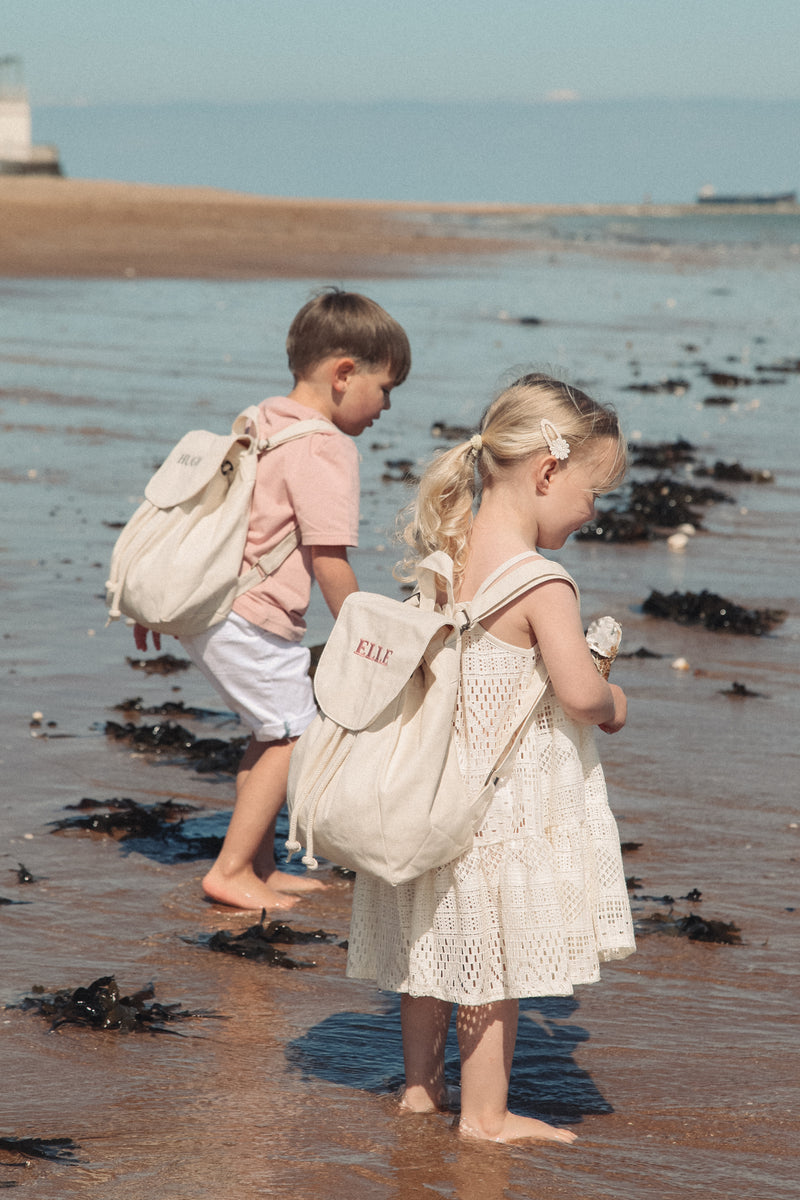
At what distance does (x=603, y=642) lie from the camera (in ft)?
11.1

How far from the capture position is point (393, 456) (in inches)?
484

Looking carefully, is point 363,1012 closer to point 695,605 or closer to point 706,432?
point 695,605

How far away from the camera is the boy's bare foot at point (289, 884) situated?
16.2ft

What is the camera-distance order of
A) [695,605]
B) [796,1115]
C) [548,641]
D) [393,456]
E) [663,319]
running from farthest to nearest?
1. [663,319]
2. [393,456]
3. [695,605]
4. [796,1115]
5. [548,641]

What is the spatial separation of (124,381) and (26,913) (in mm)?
11560

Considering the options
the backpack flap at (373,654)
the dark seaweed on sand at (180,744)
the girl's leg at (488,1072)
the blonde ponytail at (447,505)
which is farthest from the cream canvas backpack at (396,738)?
the dark seaweed on sand at (180,744)

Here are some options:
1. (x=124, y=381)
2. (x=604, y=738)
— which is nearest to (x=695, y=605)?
(x=604, y=738)

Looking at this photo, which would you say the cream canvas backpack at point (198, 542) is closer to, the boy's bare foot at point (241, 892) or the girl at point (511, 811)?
the boy's bare foot at point (241, 892)

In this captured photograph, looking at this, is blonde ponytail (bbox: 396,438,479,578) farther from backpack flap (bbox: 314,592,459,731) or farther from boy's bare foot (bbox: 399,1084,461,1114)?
boy's bare foot (bbox: 399,1084,461,1114)

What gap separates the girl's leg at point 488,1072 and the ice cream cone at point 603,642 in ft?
2.65

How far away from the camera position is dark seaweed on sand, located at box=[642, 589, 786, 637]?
26.3 ft

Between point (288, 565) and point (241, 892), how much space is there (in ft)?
3.51

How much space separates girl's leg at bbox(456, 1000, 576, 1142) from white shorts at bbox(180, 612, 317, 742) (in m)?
1.56

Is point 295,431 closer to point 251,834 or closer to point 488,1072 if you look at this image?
point 251,834
